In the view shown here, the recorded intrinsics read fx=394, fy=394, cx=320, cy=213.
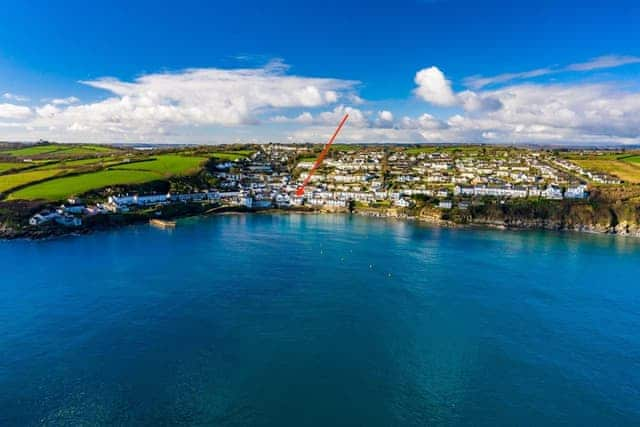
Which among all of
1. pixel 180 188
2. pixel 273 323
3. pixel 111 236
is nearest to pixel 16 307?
pixel 273 323

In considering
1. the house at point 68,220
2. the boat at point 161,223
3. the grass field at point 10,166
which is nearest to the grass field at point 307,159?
the boat at point 161,223

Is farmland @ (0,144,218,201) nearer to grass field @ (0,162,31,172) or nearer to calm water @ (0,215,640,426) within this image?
grass field @ (0,162,31,172)

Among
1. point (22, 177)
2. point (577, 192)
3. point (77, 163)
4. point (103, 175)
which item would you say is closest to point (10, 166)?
point (77, 163)

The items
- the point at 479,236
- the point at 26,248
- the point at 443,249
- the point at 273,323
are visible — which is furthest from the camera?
the point at 479,236

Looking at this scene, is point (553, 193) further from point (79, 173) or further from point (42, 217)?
point (79, 173)

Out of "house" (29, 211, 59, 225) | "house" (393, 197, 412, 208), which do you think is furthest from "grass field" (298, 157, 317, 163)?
"house" (29, 211, 59, 225)

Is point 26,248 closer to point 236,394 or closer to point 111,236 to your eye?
point 111,236
